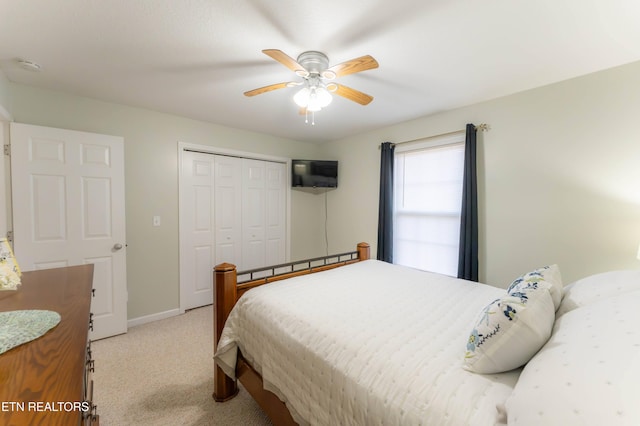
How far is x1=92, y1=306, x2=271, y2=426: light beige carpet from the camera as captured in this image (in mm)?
1683

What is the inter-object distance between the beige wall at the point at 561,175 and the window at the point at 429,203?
24 centimetres

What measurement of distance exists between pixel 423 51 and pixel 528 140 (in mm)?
1474

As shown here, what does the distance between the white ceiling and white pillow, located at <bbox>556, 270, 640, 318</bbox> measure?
1469mm

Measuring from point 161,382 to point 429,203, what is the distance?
3.22 meters

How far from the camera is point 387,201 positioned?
3.45 meters

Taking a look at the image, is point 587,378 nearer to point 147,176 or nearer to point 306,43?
point 306,43

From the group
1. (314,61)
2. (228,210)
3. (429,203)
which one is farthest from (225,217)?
(429,203)

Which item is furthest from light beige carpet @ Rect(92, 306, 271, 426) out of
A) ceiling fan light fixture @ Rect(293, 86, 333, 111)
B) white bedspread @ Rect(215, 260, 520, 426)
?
ceiling fan light fixture @ Rect(293, 86, 333, 111)

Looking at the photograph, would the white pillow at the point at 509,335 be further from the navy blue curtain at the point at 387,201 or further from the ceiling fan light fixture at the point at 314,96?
the navy blue curtain at the point at 387,201

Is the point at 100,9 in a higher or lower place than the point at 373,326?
higher

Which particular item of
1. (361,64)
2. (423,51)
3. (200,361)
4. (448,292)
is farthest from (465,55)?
(200,361)

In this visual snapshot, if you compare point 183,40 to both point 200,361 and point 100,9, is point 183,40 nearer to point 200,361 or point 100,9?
point 100,9

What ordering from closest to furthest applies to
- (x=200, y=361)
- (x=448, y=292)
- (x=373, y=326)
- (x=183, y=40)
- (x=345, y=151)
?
1. (x=373, y=326)
2. (x=183, y=40)
3. (x=448, y=292)
4. (x=200, y=361)
5. (x=345, y=151)

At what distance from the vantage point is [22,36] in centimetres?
165
